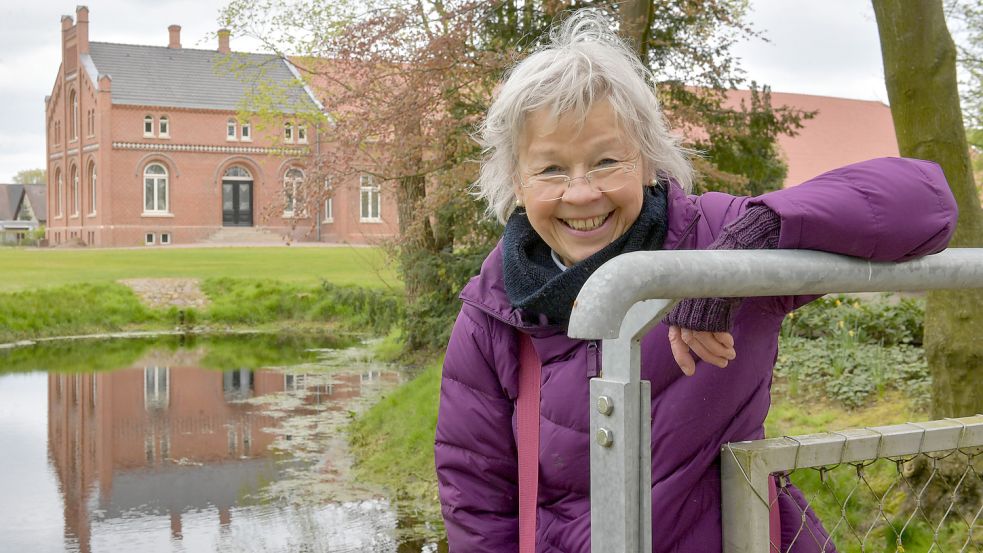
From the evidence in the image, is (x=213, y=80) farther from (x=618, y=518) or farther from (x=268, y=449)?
(x=618, y=518)

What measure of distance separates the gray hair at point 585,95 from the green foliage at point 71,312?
19063mm

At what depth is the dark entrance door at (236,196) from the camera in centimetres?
4819

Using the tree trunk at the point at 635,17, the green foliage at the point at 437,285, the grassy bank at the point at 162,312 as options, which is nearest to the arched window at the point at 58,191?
the grassy bank at the point at 162,312

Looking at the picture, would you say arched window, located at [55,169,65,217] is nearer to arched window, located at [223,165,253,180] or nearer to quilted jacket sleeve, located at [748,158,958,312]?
arched window, located at [223,165,253,180]

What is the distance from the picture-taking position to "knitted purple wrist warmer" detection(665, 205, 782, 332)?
1.49 metres

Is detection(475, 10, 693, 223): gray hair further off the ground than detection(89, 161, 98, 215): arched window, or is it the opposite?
detection(89, 161, 98, 215): arched window

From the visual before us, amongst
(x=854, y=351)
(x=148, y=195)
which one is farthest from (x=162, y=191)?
(x=854, y=351)

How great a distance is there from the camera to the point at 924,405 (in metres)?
6.24

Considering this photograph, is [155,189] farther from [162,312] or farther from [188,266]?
[162,312]

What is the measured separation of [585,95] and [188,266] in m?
29.5

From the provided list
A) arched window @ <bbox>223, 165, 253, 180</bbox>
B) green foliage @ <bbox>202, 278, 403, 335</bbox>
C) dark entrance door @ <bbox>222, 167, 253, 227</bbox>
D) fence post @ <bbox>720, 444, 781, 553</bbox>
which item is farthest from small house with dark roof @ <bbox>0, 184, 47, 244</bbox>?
fence post @ <bbox>720, 444, 781, 553</bbox>

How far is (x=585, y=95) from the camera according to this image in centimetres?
202

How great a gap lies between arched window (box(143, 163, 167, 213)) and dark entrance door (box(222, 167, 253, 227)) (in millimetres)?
2832

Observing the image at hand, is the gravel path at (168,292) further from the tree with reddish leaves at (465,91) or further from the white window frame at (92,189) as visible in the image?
the white window frame at (92,189)
